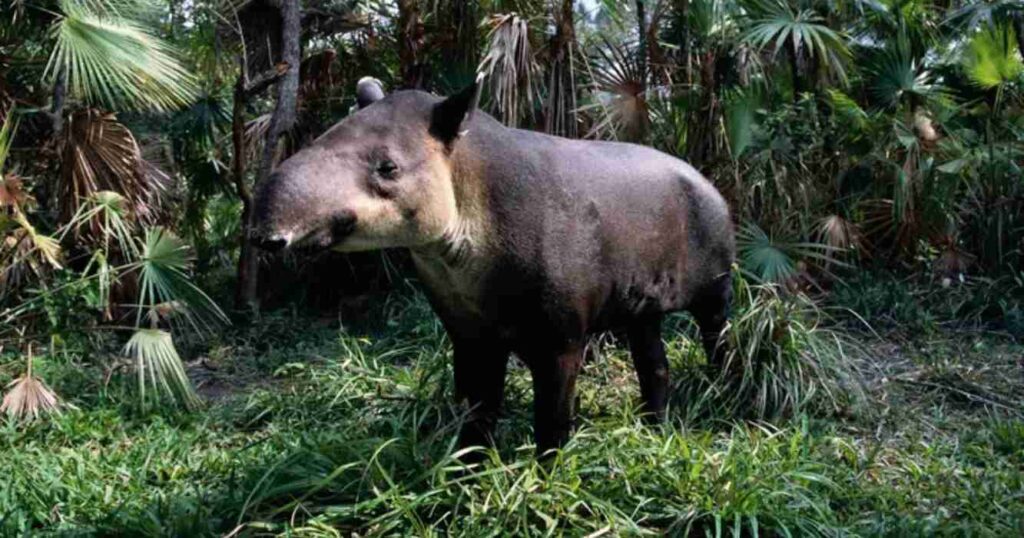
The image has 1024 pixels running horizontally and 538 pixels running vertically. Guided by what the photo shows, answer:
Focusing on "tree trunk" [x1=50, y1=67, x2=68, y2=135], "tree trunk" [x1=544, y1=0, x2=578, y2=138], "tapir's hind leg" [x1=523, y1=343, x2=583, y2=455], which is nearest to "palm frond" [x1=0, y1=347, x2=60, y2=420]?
"tree trunk" [x1=50, y1=67, x2=68, y2=135]

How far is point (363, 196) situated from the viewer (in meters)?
3.58

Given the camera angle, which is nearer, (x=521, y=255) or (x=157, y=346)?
(x=521, y=255)

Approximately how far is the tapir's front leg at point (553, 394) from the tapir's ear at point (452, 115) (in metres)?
0.93

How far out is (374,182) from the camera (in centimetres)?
364

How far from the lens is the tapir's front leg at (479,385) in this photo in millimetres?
4508

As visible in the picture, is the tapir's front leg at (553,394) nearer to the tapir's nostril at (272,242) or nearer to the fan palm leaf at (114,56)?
the tapir's nostril at (272,242)

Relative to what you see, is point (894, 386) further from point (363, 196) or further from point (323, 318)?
point (323, 318)

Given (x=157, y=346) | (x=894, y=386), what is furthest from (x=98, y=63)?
(x=894, y=386)

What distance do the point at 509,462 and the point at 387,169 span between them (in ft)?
4.84

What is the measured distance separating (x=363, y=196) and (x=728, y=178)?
17.5 feet

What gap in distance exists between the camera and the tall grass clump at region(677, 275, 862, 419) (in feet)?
18.3

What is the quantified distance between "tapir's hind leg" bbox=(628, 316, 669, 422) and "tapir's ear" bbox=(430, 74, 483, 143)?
1708 millimetres

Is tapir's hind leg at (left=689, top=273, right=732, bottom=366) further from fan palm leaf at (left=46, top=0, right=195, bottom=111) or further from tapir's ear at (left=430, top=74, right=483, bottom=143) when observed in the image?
fan palm leaf at (left=46, top=0, right=195, bottom=111)

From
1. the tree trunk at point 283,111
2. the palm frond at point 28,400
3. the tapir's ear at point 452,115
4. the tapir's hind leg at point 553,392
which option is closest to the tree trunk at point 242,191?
the tree trunk at point 283,111
